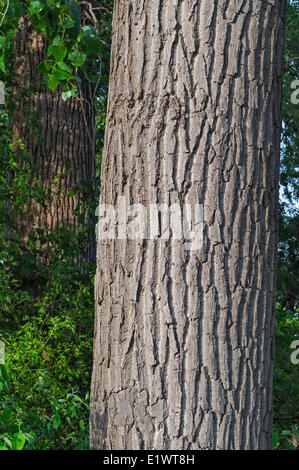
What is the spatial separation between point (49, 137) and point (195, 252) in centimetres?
455

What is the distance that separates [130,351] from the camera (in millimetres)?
2586

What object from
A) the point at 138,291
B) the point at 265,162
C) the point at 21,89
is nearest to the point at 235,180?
the point at 265,162

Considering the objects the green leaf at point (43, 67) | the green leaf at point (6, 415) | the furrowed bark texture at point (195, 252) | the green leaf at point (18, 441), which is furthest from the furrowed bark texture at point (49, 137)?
the furrowed bark texture at point (195, 252)

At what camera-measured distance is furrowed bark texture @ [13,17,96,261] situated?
6.47 metres

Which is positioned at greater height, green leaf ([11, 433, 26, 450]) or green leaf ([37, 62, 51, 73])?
green leaf ([37, 62, 51, 73])

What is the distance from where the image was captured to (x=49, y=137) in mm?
6727

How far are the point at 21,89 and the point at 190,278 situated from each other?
4901mm

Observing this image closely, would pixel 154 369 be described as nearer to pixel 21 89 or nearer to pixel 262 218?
pixel 262 218

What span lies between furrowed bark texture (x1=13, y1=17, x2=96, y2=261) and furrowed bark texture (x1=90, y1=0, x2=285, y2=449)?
12.4 ft

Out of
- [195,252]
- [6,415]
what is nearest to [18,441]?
[6,415]

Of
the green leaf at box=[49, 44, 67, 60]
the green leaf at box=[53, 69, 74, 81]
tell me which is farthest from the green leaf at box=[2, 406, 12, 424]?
the green leaf at box=[49, 44, 67, 60]

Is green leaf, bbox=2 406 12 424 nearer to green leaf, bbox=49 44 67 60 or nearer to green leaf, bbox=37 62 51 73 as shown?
green leaf, bbox=37 62 51 73

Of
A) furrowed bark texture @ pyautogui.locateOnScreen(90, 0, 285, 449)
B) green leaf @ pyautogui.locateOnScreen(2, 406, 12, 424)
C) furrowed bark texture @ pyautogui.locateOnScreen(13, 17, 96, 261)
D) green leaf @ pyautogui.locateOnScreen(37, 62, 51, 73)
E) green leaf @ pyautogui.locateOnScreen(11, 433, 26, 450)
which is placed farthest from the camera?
furrowed bark texture @ pyautogui.locateOnScreen(13, 17, 96, 261)

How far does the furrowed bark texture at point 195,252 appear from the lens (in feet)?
8.26
